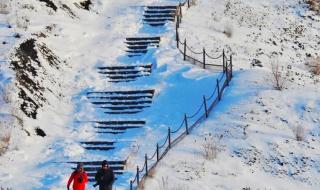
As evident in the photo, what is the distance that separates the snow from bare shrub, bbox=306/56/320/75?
39 cm

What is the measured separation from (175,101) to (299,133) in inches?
201

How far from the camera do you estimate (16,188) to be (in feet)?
55.0

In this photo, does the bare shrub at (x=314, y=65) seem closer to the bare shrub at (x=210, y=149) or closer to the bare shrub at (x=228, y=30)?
the bare shrub at (x=228, y=30)

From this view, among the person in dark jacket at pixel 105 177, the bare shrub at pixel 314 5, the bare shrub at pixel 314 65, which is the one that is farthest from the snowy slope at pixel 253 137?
the bare shrub at pixel 314 5

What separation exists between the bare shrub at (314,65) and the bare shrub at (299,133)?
7.48 meters

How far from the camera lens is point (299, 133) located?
19.0 meters

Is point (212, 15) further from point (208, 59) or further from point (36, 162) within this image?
point (36, 162)

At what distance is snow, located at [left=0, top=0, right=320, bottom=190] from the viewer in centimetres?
1764

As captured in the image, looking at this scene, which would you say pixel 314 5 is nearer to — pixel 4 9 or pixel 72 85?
pixel 72 85

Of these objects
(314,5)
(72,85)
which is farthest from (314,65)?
(72,85)

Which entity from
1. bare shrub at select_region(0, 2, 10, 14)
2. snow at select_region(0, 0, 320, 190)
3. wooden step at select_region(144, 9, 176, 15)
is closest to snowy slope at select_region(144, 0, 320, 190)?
snow at select_region(0, 0, 320, 190)

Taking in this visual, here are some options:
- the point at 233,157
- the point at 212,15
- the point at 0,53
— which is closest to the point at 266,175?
the point at 233,157

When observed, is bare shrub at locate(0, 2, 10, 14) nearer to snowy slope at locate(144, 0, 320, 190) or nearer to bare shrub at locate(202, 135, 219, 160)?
snowy slope at locate(144, 0, 320, 190)

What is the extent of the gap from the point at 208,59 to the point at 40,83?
25.3ft
